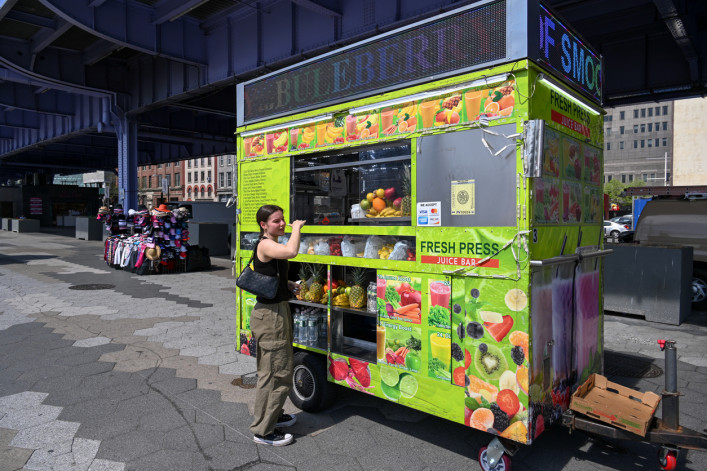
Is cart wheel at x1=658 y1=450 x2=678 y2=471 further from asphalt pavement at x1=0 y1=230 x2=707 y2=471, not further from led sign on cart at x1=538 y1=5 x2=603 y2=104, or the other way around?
led sign on cart at x1=538 y1=5 x2=603 y2=104

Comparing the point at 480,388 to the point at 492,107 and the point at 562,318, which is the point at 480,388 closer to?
the point at 562,318

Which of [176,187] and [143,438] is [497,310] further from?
[176,187]

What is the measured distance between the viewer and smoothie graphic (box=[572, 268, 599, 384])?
3.94 metres

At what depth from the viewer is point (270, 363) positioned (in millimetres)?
3941

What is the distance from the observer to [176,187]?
72125mm

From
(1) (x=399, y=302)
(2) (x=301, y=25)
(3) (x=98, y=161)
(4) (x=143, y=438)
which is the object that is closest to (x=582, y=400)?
(1) (x=399, y=302)

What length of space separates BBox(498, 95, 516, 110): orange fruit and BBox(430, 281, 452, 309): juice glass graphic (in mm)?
1364

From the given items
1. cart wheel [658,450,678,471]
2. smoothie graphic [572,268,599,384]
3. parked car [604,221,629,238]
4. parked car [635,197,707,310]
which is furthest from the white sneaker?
parked car [604,221,629,238]

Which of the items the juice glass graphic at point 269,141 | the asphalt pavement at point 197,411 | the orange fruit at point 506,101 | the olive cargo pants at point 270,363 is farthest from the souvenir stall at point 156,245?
the orange fruit at point 506,101

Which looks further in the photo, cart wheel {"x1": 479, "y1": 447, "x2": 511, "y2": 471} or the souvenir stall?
the souvenir stall

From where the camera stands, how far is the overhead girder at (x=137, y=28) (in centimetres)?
1307

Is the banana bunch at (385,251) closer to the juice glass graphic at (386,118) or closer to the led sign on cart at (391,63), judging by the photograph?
the juice glass graphic at (386,118)

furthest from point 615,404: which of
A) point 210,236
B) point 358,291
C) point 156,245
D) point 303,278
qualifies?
point 210,236

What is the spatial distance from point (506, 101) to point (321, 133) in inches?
72.7
